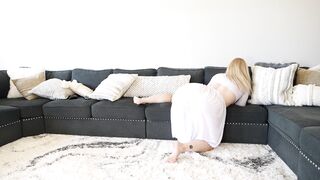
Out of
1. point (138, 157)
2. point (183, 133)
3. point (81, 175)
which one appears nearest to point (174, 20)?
point (183, 133)

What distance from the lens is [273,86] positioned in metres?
2.73

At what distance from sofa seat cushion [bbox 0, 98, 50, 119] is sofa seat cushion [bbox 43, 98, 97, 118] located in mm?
83

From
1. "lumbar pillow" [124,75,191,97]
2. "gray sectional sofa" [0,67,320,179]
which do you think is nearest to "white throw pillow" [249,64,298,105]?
"gray sectional sofa" [0,67,320,179]

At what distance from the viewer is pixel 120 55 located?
3.92 m

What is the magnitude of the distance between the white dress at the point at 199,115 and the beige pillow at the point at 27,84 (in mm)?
2147

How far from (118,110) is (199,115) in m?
1.01

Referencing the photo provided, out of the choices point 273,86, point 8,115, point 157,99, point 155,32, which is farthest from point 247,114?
point 8,115

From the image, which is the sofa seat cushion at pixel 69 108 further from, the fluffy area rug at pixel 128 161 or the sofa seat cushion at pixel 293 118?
the sofa seat cushion at pixel 293 118

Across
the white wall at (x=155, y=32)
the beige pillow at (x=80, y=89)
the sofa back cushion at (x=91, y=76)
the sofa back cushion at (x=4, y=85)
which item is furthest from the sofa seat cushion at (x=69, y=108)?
the white wall at (x=155, y=32)

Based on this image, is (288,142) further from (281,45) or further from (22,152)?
(22,152)

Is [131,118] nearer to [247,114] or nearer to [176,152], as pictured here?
[176,152]

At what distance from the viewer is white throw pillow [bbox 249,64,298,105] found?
2.70m

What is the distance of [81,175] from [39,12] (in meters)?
2.98

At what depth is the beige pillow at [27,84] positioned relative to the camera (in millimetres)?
3473
